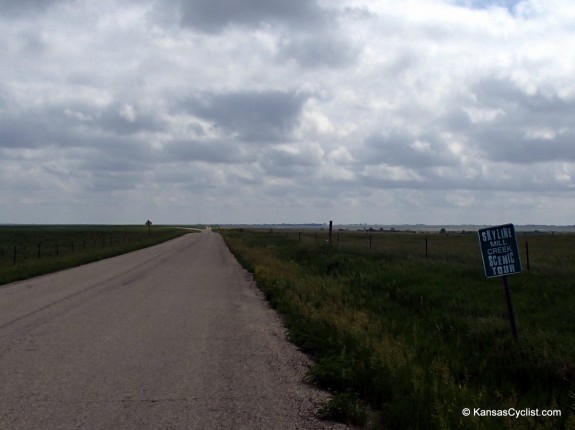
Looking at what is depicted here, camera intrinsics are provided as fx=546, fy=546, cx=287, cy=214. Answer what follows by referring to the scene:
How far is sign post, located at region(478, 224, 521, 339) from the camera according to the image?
7660 mm

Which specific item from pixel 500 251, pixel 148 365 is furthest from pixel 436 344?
pixel 148 365

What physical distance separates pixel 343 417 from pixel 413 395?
0.83 meters

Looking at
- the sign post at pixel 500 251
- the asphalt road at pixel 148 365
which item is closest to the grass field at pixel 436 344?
the asphalt road at pixel 148 365

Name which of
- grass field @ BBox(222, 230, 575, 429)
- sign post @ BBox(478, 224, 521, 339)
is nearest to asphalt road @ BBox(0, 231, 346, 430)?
grass field @ BBox(222, 230, 575, 429)

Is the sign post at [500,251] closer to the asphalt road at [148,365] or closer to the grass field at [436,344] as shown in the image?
the grass field at [436,344]

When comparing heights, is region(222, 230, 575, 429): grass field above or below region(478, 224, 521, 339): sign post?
below

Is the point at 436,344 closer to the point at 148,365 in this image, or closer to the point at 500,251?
the point at 500,251

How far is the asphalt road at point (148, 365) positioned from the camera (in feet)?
18.0

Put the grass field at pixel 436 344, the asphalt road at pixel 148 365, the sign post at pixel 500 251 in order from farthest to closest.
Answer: the sign post at pixel 500 251, the grass field at pixel 436 344, the asphalt road at pixel 148 365

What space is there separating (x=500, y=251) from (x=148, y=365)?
525cm

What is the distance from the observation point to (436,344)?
30.0ft

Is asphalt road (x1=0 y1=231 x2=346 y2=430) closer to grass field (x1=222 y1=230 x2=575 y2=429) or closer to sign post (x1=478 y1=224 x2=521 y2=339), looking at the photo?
grass field (x1=222 y1=230 x2=575 y2=429)

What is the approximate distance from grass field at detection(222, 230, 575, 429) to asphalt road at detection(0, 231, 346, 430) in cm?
58

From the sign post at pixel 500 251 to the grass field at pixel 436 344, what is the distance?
1316 millimetres
